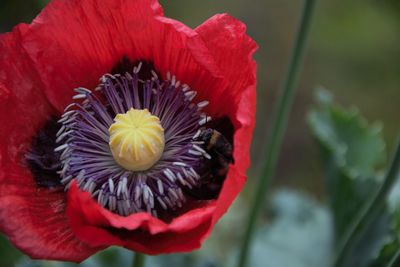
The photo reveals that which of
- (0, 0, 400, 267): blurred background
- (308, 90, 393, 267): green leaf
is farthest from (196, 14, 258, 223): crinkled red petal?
(0, 0, 400, 267): blurred background

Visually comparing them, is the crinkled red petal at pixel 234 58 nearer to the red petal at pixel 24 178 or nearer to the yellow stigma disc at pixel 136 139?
the yellow stigma disc at pixel 136 139

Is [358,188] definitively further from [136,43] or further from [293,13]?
[293,13]

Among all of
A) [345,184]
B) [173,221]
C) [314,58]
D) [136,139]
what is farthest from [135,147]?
[314,58]

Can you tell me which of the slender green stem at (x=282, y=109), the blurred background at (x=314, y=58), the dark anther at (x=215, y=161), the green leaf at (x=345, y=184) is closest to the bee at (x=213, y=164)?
the dark anther at (x=215, y=161)

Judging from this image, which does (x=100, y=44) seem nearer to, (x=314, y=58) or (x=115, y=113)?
(x=115, y=113)

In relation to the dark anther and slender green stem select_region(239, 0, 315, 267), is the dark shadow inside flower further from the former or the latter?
slender green stem select_region(239, 0, 315, 267)

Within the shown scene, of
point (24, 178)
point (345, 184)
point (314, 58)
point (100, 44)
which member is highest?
point (100, 44)
